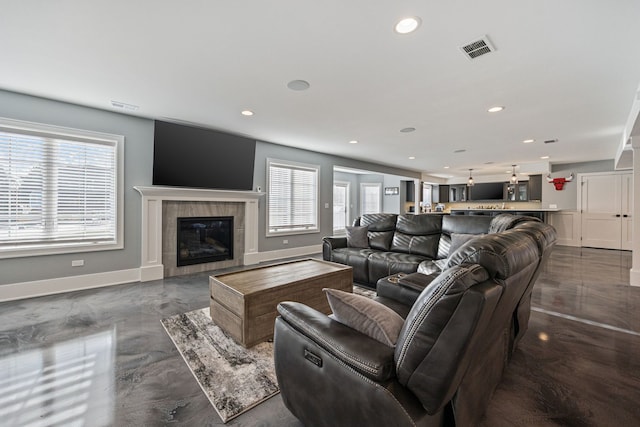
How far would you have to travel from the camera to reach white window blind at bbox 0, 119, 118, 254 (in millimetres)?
3322

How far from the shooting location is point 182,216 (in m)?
4.66

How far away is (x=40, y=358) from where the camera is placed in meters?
2.08

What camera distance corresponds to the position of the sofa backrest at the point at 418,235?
12.8 ft

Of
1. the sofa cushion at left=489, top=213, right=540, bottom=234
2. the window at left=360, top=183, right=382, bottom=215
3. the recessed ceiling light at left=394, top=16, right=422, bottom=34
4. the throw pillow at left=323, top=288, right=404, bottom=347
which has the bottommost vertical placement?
the throw pillow at left=323, top=288, right=404, bottom=347

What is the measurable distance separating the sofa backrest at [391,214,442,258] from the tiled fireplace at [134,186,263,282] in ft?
9.27

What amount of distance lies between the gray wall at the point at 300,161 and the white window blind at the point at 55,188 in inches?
96.1

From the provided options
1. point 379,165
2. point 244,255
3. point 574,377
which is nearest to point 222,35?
point 574,377

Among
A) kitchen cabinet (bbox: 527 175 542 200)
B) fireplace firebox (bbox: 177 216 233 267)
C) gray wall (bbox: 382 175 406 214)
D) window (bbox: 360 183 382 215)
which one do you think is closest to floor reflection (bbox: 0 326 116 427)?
fireplace firebox (bbox: 177 216 233 267)

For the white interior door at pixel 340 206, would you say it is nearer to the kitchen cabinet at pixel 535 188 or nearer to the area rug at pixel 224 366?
the kitchen cabinet at pixel 535 188

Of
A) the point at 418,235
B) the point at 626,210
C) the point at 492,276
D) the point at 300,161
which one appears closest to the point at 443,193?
the point at 626,210

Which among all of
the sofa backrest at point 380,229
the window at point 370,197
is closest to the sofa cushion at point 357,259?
the sofa backrest at point 380,229

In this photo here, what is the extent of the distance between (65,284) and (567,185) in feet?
38.5

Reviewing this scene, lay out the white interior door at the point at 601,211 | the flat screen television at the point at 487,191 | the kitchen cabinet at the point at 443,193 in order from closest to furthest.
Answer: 1. the white interior door at the point at 601,211
2. the flat screen television at the point at 487,191
3. the kitchen cabinet at the point at 443,193

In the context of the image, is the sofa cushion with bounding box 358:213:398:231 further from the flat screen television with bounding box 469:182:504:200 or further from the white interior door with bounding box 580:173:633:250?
the flat screen television with bounding box 469:182:504:200
